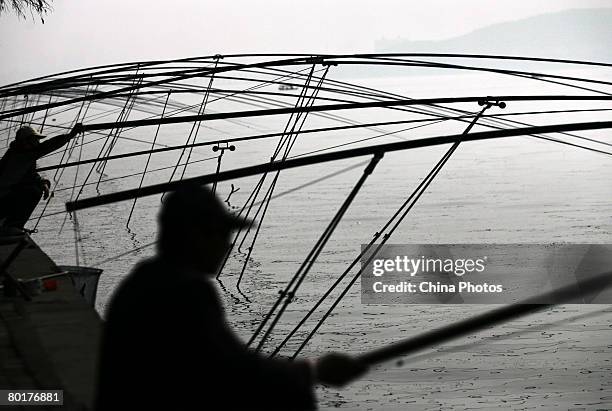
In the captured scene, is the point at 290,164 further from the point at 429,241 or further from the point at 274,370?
the point at 429,241

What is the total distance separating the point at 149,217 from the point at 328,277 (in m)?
9.15

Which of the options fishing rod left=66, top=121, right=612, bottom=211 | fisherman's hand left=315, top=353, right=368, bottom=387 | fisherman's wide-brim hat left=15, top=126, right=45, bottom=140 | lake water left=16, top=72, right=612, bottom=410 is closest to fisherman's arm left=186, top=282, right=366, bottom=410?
fisherman's hand left=315, top=353, right=368, bottom=387

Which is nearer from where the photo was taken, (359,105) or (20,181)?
(359,105)

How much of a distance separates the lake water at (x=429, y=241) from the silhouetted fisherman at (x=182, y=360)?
6693mm

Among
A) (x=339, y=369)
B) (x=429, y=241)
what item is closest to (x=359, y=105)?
(x=339, y=369)

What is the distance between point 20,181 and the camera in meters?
11.5

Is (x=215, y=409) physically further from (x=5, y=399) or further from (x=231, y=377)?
(x=5, y=399)

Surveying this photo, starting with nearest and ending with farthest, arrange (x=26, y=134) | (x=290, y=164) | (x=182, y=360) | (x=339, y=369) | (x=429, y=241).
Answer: (x=182, y=360) < (x=339, y=369) < (x=290, y=164) < (x=26, y=134) < (x=429, y=241)

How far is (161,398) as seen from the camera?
3.18 metres

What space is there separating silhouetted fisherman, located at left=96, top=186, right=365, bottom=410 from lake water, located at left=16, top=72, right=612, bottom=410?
669 centimetres

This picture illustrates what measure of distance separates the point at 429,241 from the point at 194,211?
16742 millimetres

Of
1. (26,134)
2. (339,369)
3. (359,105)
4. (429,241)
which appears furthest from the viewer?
(429,241)

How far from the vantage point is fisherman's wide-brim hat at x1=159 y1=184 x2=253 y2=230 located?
3.38 m

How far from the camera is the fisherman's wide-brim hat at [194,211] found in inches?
133
